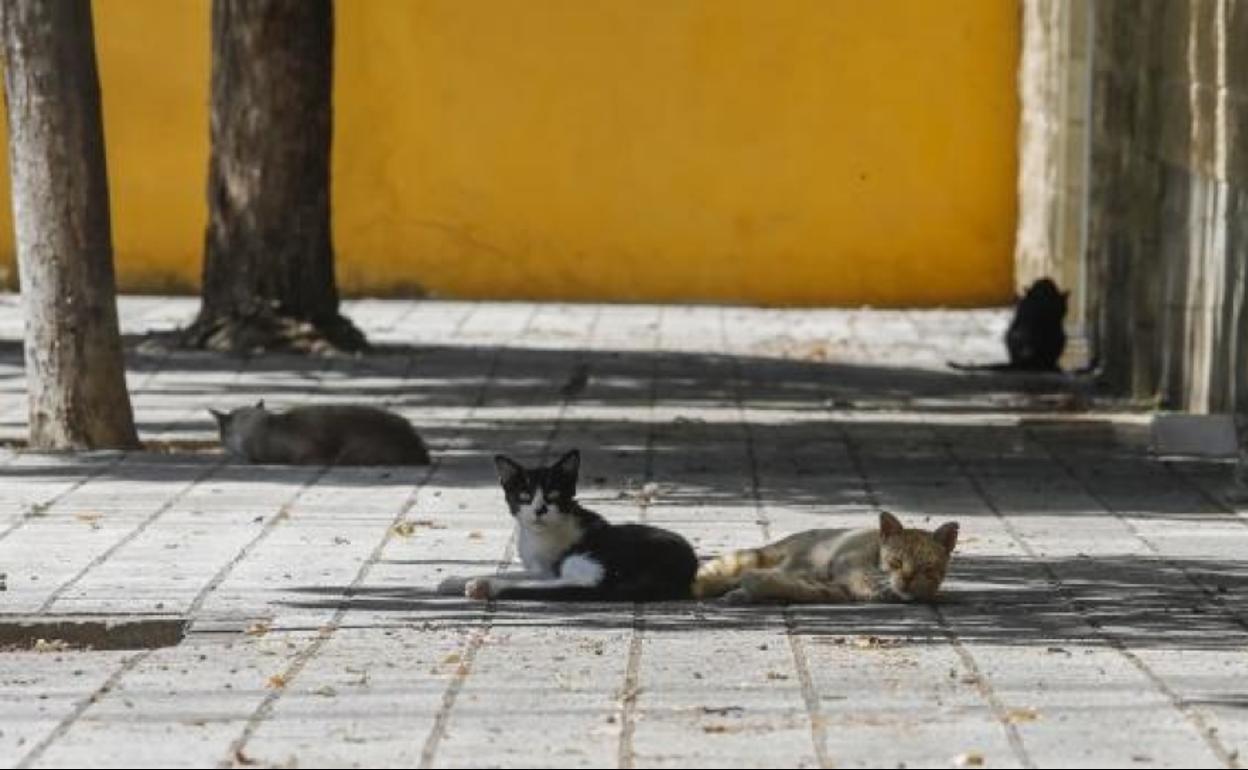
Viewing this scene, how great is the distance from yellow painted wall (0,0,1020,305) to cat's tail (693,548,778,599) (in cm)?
1368

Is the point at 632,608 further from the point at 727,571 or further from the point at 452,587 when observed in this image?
the point at 452,587

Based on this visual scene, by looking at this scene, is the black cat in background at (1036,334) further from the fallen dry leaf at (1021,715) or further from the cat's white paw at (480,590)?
the fallen dry leaf at (1021,715)

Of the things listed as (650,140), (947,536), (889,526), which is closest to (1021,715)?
(889,526)

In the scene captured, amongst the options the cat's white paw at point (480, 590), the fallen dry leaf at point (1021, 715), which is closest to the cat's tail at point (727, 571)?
the cat's white paw at point (480, 590)

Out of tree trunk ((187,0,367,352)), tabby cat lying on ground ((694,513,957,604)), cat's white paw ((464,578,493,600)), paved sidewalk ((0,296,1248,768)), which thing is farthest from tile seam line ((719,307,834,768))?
tree trunk ((187,0,367,352))

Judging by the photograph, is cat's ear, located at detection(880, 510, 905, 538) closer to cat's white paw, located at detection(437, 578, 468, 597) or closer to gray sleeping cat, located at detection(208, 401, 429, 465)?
cat's white paw, located at detection(437, 578, 468, 597)

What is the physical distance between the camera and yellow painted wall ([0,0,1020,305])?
23.2m

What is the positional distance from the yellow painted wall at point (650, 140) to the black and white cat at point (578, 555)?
1377 cm

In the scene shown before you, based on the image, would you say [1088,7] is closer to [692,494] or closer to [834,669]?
[692,494]

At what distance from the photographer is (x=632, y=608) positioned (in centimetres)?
942

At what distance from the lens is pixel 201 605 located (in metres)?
9.51

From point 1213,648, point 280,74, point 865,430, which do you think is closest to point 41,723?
point 1213,648

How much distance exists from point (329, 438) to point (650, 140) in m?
10.4

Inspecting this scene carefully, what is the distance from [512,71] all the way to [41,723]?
15.9 metres
